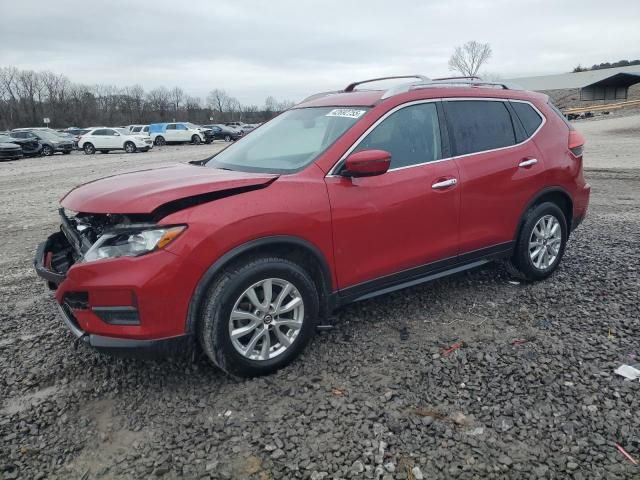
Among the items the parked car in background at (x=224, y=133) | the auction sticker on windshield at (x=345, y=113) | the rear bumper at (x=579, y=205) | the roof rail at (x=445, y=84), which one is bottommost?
the rear bumper at (x=579, y=205)

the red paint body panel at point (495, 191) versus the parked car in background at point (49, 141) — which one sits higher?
the parked car in background at point (49, 141)

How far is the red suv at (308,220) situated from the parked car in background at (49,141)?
29905mm

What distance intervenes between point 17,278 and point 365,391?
4.31 meters

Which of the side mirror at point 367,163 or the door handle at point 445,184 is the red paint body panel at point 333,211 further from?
the side mirror at point 367,163

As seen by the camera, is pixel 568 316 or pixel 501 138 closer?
pixel 568 316

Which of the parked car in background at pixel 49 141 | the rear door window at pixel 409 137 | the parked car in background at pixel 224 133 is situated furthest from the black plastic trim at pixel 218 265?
the parked car in background at pixel 224 133

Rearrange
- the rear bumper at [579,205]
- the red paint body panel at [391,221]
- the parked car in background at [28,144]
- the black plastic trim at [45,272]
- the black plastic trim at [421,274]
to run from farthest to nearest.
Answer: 1. the parked car in background at [28,144]
2. the rear bumper at [579,205]
3. the black plastic trim at [421,274]
4. the red paint body panel at [391,221]
5. the black plastic trim at [45,272]

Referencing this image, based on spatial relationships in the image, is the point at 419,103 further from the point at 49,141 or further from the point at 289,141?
the point at 49,141

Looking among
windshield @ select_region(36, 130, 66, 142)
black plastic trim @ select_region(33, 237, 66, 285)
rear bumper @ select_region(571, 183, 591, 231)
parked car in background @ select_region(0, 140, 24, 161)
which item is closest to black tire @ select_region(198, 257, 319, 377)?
black plastic trim @ select_region(33, 237, 66, 285)

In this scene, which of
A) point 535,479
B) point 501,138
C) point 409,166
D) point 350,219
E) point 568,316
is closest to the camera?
point 535,479

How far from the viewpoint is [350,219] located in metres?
3.36

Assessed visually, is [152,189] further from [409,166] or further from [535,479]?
[535,479]

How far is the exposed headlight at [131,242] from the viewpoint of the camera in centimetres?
280

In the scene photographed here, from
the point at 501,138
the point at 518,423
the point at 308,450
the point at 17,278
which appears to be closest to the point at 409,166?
the point at 501,138
